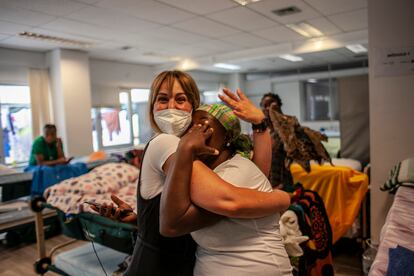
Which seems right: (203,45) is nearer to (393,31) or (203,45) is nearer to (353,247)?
(393,31)

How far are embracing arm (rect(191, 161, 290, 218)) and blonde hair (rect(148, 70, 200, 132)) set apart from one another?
321 millimetres

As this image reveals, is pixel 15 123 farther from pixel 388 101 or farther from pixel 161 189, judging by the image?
pixel 388 101

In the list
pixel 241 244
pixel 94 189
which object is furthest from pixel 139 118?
pixel 241 244

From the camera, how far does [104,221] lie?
1823 millimetres

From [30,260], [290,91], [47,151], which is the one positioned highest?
[290,91]

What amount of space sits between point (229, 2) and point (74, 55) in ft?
10.3

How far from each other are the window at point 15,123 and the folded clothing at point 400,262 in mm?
5332

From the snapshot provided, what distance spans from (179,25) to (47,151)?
2363 mm

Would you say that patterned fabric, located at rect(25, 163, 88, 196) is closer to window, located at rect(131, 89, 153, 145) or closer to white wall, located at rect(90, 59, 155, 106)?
white wall, located at rect(90, 59, 155, 106)

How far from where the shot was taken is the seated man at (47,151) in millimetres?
3908

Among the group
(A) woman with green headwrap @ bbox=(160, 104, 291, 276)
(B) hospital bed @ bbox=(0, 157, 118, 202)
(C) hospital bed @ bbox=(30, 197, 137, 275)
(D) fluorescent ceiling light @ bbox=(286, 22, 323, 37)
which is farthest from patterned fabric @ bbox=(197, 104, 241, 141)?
(D) fluorescent ceiling light @ bbox=(286, 22, 323, 37)

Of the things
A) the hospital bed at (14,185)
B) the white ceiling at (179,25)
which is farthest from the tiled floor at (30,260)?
the white ceiling at (179,25)

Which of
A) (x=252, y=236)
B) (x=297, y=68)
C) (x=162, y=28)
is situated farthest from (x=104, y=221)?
(x=297, y=68)

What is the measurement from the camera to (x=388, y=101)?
2523 mm
